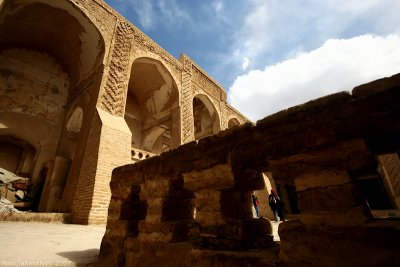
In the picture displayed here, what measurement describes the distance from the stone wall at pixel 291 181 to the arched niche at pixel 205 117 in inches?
465

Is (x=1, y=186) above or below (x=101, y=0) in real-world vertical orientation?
below

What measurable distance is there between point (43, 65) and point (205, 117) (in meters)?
8.97

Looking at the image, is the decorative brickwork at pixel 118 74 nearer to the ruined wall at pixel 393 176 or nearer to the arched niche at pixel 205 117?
the arched niche at pixel 205 117

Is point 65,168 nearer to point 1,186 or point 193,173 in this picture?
point 1,186

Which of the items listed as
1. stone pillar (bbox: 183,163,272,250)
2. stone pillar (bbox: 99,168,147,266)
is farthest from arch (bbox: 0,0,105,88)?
stone pillar (bbox: 183,163,272,250)

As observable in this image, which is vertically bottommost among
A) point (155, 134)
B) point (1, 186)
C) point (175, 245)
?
point (175, 245)

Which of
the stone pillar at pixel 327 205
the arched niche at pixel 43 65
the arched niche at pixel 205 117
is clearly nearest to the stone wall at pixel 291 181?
the stone pillar at pixel 327 205

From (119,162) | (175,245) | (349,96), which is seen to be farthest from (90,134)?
(349,96)

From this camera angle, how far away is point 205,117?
14680 mm

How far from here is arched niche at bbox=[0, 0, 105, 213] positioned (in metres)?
8.48

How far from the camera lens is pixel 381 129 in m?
1.07

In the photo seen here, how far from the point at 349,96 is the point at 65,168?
8.75 m

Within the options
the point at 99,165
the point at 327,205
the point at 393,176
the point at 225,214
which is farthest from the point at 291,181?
the point at 393,176

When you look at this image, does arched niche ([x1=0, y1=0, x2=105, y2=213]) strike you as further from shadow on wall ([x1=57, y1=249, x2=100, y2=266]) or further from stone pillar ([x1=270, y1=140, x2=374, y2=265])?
stone pillar ([x1=270, y1=140, x2=374, y2=265])
